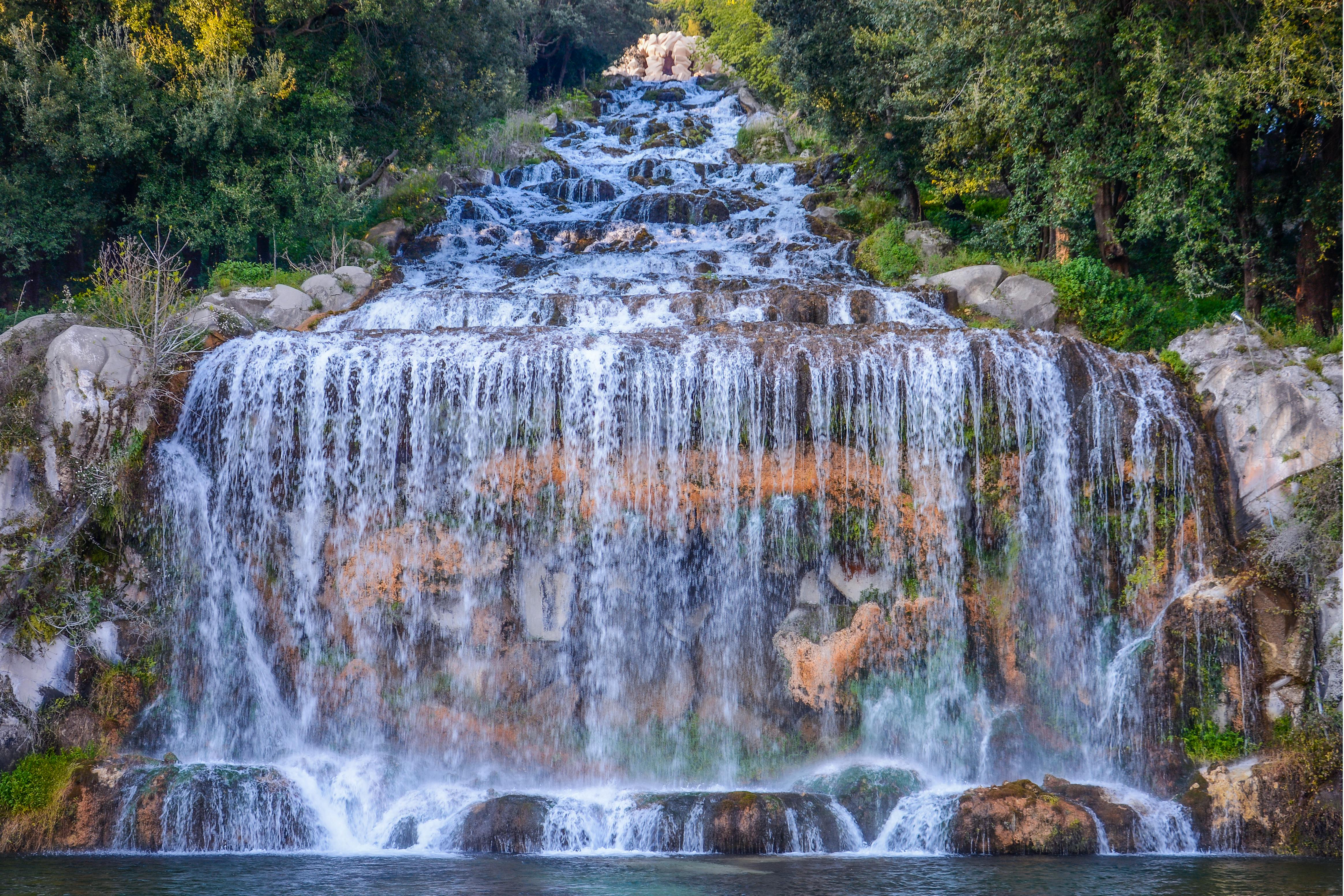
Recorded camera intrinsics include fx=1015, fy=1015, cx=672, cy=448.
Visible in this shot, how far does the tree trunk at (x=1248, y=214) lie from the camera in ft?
53.2

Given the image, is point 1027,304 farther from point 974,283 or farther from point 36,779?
Result: point 36,779

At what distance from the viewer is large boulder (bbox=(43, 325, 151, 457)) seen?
12.8m

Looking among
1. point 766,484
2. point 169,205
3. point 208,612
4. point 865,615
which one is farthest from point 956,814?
point 169,205

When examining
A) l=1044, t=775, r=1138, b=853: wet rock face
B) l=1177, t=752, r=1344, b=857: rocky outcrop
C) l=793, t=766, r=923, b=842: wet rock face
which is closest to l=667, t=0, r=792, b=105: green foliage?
l=793, t=766, r=923, b=842: wet rock face

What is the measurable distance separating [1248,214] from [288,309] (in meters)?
16.3

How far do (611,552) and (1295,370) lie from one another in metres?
9.26

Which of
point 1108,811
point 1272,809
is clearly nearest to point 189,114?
point 1108,811

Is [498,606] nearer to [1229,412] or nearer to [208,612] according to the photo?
[208,612]

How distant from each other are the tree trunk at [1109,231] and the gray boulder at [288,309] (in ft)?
47.5

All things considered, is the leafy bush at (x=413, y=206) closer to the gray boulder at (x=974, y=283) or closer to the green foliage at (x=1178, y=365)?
the gray boulder at (x=974, y=283)

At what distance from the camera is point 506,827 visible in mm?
10820

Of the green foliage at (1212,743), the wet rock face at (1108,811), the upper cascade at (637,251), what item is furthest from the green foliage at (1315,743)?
the upper cascade at (637,251)

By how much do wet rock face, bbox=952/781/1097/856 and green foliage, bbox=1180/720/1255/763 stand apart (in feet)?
6.44

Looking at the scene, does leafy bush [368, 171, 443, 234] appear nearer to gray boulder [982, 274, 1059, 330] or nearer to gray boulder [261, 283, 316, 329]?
gray boulder [261, 283, 316, 329]
